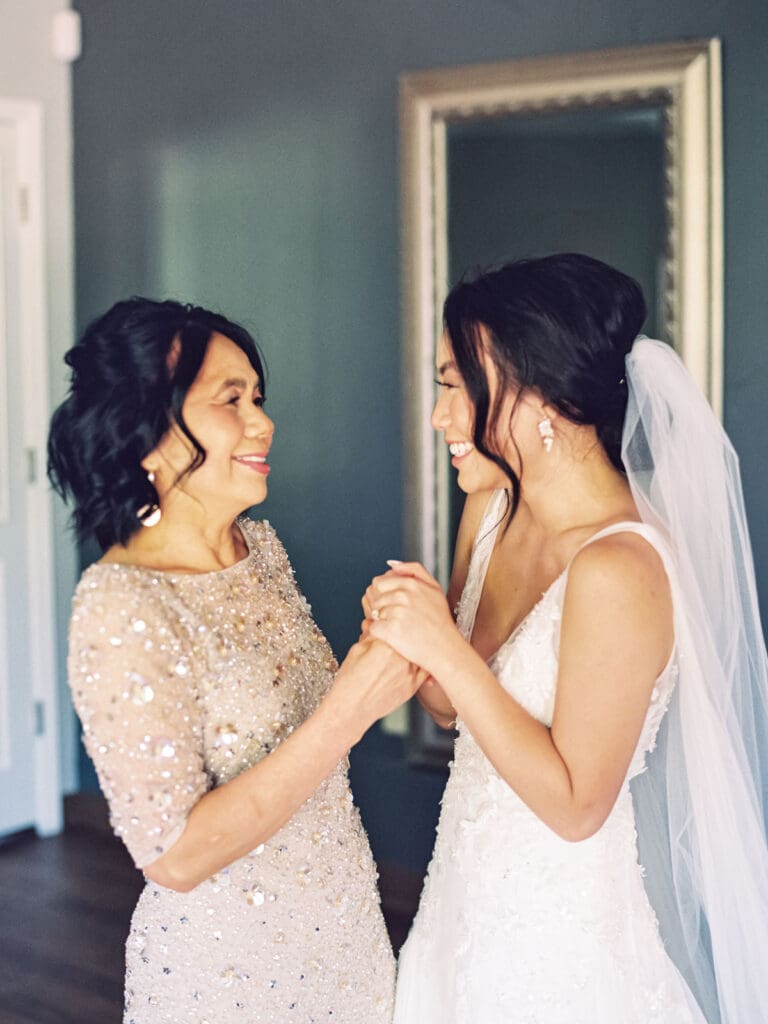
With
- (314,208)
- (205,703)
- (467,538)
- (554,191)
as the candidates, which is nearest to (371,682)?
(205,703)

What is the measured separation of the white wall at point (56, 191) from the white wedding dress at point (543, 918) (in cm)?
286

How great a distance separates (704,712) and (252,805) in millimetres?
683

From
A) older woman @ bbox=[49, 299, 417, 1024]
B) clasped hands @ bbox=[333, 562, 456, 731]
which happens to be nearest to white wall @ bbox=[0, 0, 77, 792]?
older woman @ bbox=[49, 299, 417, 1024]

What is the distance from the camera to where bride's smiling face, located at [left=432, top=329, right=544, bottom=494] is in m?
1.60

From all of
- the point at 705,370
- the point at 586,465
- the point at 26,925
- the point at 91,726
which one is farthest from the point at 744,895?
the point at 26,925

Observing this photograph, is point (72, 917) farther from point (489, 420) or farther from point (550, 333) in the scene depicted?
point (550, 333)

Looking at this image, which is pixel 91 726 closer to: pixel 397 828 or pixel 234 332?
pixel 234 332

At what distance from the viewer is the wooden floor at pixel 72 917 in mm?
3010

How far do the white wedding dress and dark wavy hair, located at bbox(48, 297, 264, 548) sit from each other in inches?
23.0

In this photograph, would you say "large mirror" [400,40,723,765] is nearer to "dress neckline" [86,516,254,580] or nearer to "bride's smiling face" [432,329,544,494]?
"bride's smiling face" [432,329,544,494]

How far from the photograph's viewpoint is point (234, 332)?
1.64 m

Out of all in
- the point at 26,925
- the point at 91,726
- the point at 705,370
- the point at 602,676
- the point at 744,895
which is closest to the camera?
the point at 91,726

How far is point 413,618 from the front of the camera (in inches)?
59.3

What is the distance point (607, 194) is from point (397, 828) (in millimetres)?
2072
